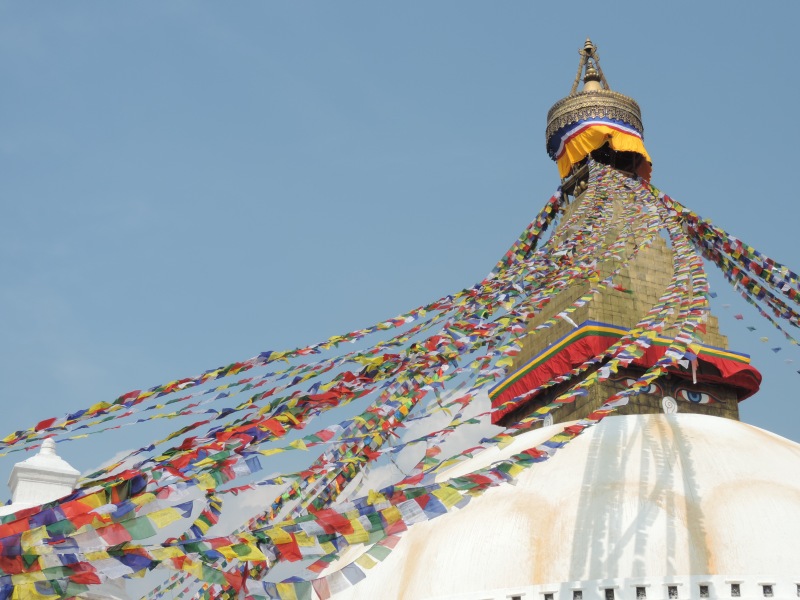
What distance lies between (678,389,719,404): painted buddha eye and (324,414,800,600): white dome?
194 centimetres

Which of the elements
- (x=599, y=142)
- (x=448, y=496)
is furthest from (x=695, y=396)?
(x=448, y=496)

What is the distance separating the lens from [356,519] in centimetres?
423

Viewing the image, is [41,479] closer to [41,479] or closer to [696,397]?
[41,479]

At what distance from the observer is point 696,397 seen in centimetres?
1091

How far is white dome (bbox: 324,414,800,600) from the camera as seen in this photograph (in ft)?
22.8

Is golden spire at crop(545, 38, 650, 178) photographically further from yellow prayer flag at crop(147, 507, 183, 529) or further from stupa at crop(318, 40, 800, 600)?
yellow prayer flag at crop(147, 507, 183, 529)

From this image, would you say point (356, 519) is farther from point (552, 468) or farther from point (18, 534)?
point (552, 468)

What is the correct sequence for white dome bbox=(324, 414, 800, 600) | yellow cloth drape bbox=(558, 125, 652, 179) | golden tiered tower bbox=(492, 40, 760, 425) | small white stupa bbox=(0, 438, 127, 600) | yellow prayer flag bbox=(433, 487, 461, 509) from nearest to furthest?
yellow prayer flag bbox=(433, 487, 461, 509) → white dome bbox=(324, 414, 800, 600) → small white stupa bbox=(0, 438, 127, 600) → golden tiered tower bbox=(492, 40, 760, 425) → yellow cloth drape bbox=(558, 125, 652, 179)

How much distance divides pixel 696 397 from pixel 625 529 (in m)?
4.08

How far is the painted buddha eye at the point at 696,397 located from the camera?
35.5ft

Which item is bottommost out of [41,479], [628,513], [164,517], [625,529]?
[164,517]

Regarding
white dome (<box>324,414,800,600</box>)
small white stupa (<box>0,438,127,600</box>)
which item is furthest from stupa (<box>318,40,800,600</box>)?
small white stupa (<box>0,438,127,600</box>)

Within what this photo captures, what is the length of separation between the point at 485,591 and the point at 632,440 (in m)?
2.22

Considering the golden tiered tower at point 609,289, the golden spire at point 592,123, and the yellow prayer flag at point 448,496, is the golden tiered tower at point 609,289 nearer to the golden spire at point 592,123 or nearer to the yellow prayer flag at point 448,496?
the golden spire at point 592,123
